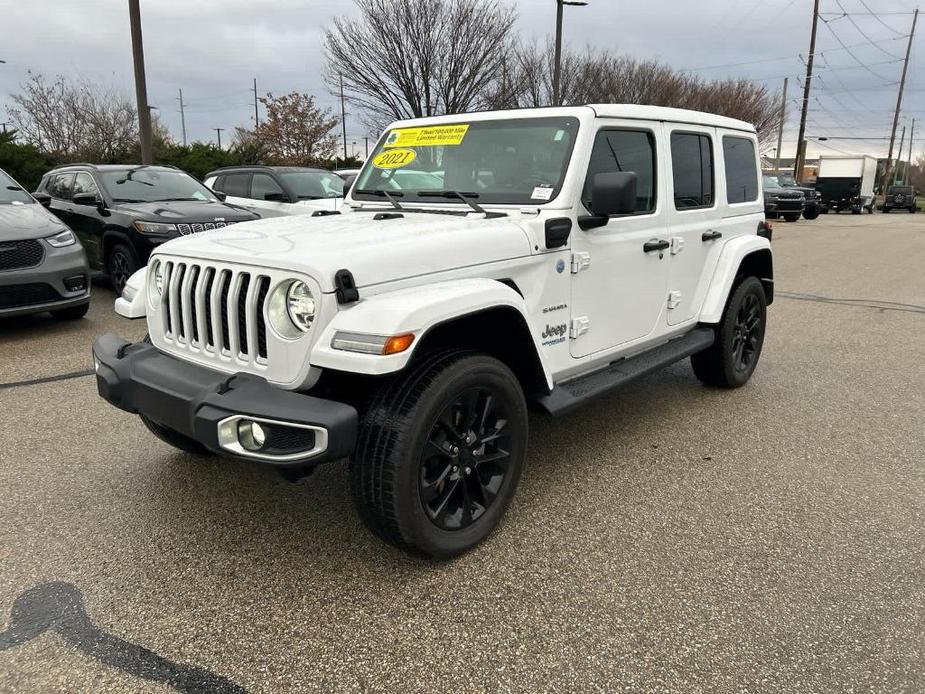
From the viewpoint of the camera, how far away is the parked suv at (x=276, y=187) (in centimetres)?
979

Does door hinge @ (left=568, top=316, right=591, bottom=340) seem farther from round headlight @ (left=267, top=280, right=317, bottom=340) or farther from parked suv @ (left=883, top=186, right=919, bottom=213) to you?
parked suv @ (left=883, top=186, right=919, bottom=213)

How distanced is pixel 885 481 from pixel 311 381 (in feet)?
9.95

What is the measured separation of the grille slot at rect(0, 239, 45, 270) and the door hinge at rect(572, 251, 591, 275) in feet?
17.4

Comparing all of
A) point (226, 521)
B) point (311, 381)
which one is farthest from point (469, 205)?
point (226, 521)

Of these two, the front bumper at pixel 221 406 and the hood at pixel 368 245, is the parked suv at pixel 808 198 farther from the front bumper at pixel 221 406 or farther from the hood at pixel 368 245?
the front bumper at pixel 221 406

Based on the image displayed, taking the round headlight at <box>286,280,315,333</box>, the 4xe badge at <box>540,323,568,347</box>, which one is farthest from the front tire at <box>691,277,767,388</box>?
the round headlight at <box>286,280,315,333</box>

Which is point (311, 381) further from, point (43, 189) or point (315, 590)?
point (43, 189)

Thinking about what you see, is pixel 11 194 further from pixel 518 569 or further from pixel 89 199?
pixel 518 569

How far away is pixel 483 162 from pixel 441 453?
1.66m

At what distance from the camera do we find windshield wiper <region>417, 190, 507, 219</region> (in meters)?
3.27

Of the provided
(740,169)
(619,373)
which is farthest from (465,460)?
(740,169)

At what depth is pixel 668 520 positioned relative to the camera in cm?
317

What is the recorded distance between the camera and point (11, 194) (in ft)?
23.5

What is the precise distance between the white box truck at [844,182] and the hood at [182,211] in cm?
3337
